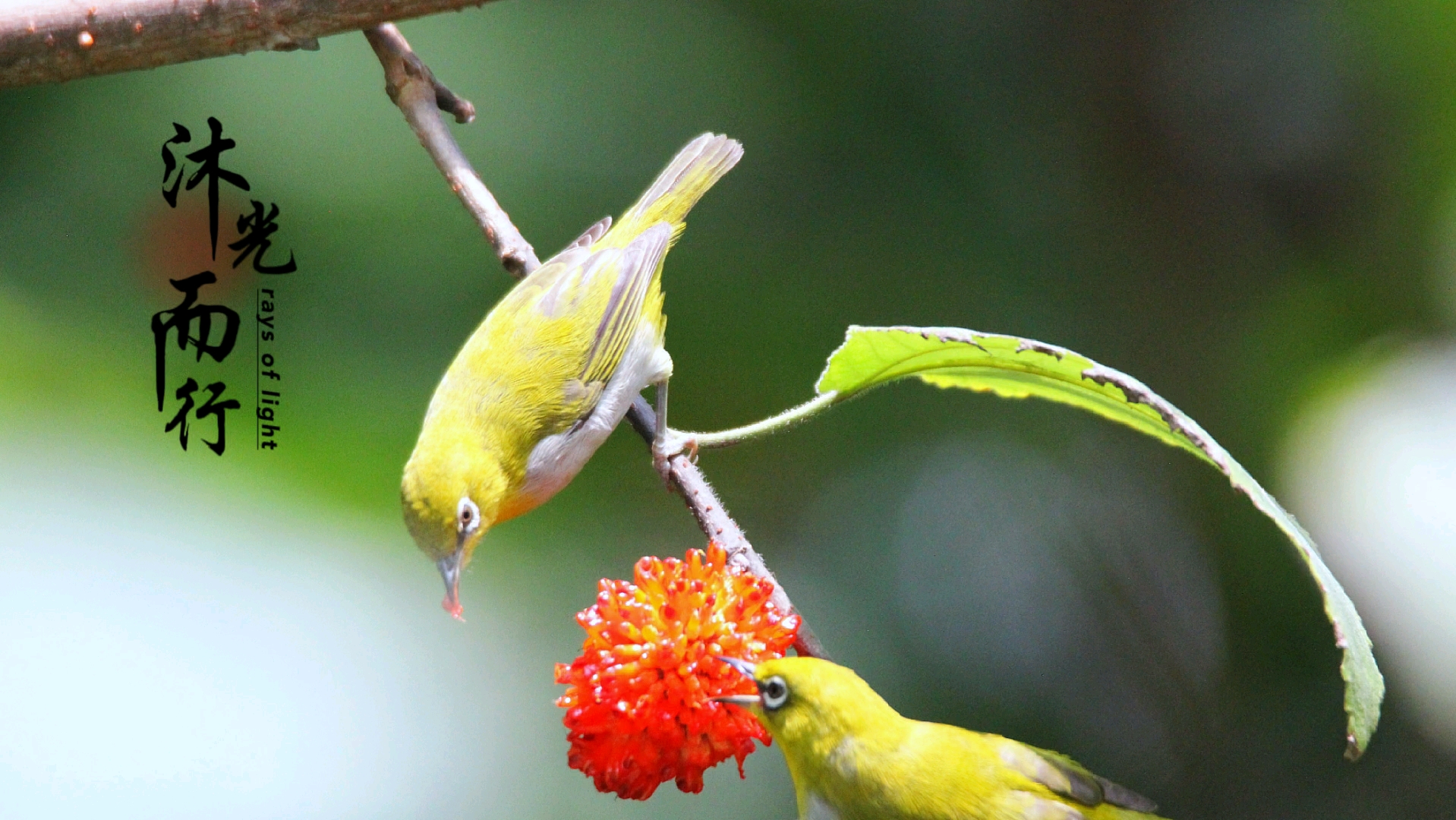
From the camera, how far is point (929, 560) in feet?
10.6

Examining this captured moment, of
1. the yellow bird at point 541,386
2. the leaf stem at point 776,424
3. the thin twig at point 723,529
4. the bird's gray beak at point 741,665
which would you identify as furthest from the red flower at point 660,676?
the yellow bird at point 541,386

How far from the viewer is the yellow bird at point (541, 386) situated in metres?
1.70

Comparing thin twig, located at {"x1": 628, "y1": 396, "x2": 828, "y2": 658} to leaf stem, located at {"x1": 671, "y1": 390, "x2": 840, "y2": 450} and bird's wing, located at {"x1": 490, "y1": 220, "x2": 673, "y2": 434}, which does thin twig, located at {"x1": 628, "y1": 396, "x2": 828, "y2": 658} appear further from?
bird's wing, located at {"x1": 490, "y1": 220, "x2": 673, "y2": 434}

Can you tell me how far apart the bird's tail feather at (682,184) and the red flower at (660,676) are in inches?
46.4

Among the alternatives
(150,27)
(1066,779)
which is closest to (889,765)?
(1066,779)

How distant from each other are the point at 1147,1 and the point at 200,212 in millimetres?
2744

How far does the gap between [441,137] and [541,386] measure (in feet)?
1.54

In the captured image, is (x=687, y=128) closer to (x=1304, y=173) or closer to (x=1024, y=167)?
(x=1024, y=167)

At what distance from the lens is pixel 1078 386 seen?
1.27 m

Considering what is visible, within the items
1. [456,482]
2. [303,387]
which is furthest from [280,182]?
[456,482]

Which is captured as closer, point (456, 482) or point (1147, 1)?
point (456, 482)

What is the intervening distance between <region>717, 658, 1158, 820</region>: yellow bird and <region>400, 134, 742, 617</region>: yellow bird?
569 mm

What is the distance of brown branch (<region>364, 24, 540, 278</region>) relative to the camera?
1.84 metres

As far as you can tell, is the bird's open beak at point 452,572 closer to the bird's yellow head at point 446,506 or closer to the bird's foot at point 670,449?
the bird's yellow head at point 446,506
